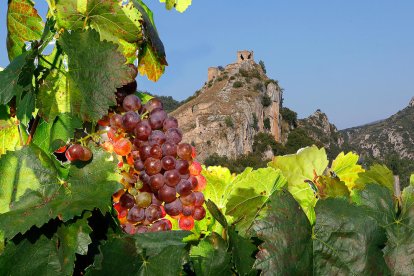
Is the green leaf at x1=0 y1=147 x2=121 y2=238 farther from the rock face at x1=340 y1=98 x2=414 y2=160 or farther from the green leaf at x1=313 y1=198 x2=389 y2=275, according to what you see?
the rock face at x1=340 y1=98 x2=414 y2=160

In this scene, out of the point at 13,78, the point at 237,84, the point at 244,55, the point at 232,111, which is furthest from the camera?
the point at 244,55

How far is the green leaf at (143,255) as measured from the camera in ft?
3.31

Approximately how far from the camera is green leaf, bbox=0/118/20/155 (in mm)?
1291

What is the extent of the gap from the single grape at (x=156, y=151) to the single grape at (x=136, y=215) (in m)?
0.11

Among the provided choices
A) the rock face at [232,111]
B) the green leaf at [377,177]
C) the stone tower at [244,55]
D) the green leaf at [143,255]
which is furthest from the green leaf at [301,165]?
the stone tower at [244,55]

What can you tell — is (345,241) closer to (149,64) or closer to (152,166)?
(152,166)

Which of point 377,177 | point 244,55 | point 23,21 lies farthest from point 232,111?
point 23,21

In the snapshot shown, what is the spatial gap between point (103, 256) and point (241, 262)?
10.9 inches

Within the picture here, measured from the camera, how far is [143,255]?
105 centimetres

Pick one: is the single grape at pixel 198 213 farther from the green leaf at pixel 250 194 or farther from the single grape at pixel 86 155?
the single grape at pixel 86 155

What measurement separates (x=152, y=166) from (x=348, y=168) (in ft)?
2.44

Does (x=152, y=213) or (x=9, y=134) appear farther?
(x=9, y=134)

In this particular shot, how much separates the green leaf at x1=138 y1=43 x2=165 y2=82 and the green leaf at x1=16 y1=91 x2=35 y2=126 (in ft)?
1.13

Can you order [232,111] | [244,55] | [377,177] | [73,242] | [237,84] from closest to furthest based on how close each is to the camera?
[73,242] < [377,177] < [232,111] < [237,84] < [244,55]
